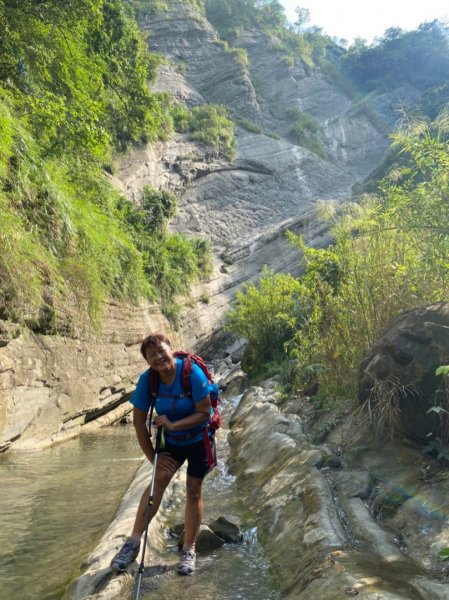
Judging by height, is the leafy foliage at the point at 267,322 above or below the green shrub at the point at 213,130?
below

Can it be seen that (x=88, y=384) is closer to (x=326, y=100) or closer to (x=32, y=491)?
(x=32, y=491)

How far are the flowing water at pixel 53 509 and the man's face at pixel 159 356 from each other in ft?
5.30

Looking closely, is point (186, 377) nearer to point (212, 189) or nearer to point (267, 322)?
point (267, 322)

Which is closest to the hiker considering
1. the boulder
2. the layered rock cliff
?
the boulder

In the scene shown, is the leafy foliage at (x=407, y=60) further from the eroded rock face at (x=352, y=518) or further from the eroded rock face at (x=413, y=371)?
the eroded rock face at (x=352, y=518)

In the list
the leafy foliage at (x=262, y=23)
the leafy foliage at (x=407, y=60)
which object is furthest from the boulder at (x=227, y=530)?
the leafy foliage at (x=407, y=60)

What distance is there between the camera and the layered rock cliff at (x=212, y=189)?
848cm

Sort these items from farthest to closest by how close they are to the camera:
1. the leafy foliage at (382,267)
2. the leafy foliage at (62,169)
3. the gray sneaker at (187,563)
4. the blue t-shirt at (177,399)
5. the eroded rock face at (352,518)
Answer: the leafy foliage at (62,169) < the leafy foliage at (382,267) < the blue t-shirt at (177,399) < the gray sneaker at (187,563) < the eroded rock face at (352,518)

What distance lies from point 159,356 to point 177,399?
36 cm

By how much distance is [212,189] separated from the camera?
1190 inches

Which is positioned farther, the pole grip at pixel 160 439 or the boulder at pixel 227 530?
the boulder at pixel 227 530

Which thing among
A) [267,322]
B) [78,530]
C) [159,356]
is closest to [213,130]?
[267,322]

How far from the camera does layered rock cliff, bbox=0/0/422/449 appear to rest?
27.8ft

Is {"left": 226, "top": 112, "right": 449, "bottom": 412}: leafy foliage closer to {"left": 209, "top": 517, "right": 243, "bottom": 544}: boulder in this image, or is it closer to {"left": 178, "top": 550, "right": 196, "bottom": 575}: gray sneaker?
{"left": 209, "top": 517, "right": 243, "bottom": 544}: boulder
